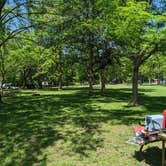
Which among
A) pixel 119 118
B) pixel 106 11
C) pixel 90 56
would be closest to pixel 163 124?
pixel 119 118

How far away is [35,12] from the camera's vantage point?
18062 mm

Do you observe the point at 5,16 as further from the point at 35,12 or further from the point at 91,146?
the point at 91,146

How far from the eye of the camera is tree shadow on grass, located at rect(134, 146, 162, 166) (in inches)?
249

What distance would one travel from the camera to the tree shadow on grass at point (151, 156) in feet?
20.7

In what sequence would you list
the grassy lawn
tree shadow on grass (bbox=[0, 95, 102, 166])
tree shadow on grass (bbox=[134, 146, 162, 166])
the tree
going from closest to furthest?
tree shadow on grass (bbox=[134, 146, 162, 166]), the grassy lawn, tree shadow on grass (bbox=[0, 95, 102, 166]), the tree

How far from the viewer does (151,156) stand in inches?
263

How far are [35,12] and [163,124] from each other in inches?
537

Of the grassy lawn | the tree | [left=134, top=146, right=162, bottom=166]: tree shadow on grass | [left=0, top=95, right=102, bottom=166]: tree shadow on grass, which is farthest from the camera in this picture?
the tree

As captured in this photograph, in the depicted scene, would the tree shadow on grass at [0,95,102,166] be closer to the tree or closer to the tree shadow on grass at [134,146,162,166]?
the tree shadow on grass at [134,146,162,166]

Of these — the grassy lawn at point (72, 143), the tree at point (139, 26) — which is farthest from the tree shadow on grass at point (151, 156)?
the tree at point (139, 26)

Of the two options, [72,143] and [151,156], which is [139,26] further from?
[151,156]

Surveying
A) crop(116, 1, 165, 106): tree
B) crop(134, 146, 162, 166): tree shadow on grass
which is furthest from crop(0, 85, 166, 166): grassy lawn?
crop(116, 1, 165, 106): tree

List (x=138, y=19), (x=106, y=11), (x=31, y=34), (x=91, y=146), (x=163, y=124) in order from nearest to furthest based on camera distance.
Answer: (x=163, y=124) < (x=91, y=146) < (x=138, y=19) < (x=106, y=11) < (x=31, y=34)

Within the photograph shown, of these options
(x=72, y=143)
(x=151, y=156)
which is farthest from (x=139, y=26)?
(x=151, y=156)
